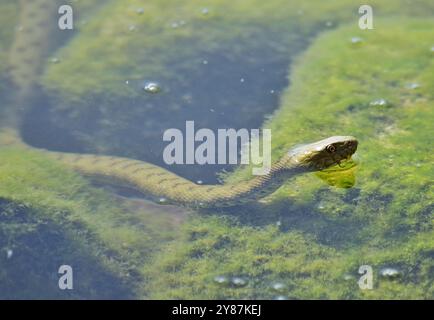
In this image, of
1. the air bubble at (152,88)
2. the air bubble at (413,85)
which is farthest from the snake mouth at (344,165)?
the air bubble at (152,88)

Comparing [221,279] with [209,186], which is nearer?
[221,279]

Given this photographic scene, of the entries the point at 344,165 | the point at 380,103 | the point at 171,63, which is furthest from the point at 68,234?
the point at 380,103

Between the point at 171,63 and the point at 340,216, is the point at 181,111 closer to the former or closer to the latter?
the point at 171,63

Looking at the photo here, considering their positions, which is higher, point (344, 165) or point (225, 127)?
point (225, 127)

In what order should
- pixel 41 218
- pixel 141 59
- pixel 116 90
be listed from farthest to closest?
pixel 141 59
pixel 116 90
pixel 41 218

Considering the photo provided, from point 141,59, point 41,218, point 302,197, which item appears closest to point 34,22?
point 141,59

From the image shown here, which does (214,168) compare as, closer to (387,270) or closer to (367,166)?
(367,166)
